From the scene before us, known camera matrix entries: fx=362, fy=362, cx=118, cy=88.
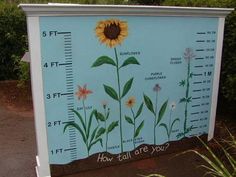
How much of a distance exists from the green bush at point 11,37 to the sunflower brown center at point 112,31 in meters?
4.12

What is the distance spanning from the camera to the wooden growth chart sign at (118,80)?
3.35 meters

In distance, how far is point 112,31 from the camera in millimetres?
3512

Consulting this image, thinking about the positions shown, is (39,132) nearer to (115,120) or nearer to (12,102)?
(115,120)

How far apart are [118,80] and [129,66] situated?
18 centimetres

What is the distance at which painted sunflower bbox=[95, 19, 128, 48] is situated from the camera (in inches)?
137

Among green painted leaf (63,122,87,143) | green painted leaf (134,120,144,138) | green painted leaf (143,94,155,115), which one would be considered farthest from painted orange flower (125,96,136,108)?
green painted leaf (63,122,87,143)

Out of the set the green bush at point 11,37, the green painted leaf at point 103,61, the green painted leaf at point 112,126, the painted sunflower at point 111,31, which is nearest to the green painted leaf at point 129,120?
the green painted leaf at point 112,126

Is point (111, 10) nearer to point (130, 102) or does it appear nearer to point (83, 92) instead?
point (83, 92)

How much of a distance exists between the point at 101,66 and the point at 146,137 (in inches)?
39.6

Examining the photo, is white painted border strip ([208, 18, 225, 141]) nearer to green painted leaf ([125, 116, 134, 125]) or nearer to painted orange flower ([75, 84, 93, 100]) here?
green painted leaf ([125, 116, 134, 125])

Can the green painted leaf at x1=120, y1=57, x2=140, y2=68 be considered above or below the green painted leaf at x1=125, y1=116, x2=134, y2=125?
above

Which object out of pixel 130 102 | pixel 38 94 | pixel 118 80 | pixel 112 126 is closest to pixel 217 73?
pixel 130 102

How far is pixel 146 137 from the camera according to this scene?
4.02 meters

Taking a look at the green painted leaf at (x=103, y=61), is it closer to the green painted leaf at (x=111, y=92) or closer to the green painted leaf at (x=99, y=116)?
the green painted leaf at (x=111, y=92)
